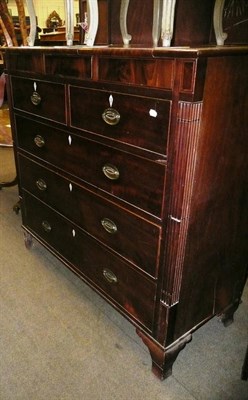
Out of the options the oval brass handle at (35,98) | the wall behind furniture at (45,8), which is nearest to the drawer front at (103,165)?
the oval brass handle at (35,98)

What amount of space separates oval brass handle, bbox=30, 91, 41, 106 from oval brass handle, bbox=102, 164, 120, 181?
1.67 feet

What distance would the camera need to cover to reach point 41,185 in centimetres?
165

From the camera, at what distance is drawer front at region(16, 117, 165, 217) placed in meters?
1.01

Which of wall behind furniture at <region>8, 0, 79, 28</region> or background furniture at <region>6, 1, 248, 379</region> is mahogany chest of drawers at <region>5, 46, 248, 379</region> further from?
wall behind furniture at <region>8, 0, 79, 28</region>

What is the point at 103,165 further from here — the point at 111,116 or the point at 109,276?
the point at 109,276

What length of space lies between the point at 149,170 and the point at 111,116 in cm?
23

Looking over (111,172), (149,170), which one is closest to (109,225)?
(111,172)

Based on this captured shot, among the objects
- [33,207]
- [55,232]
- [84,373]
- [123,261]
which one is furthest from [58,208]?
[84,373]

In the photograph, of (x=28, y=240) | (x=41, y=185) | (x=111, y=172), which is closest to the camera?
(x=111, y=172)

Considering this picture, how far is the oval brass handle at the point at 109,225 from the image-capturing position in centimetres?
123

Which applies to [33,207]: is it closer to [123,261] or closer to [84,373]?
[123,261]

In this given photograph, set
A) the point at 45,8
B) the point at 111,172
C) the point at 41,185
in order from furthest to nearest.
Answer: the point at 45,8, the point at 41,185, the point at 111,172

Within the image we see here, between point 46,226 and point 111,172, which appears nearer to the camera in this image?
point 111,172

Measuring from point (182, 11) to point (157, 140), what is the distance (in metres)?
0.64
